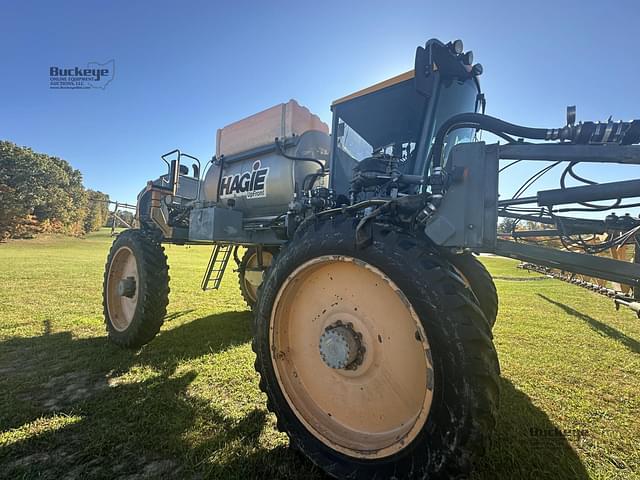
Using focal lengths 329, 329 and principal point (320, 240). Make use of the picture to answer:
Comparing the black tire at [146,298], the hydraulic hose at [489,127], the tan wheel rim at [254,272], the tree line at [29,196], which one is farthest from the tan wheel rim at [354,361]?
the tree line at [29,196]

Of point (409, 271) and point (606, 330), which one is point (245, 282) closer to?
point (409, 271)

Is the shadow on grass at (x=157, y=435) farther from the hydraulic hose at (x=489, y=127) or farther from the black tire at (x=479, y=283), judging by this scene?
the hydraulic hose at (x=489, y=127)

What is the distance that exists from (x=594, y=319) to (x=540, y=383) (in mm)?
4219

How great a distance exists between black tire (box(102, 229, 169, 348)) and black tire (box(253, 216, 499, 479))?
2.74 metres

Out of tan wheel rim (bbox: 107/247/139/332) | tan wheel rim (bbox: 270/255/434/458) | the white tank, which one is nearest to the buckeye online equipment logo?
the white tank

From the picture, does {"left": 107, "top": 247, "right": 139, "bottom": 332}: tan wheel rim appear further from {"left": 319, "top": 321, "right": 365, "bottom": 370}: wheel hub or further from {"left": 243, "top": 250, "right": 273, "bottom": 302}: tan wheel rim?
{"left": 319, "top": 321, "right": 365, "bottom": 370}: wheel hub

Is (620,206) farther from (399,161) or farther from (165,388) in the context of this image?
(165,388)

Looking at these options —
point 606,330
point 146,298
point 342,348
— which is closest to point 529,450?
point 342,348

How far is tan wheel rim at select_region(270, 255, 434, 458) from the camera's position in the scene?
1.79 metres

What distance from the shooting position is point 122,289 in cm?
418

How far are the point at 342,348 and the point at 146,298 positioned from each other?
9.60ft

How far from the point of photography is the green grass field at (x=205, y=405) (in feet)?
6.54

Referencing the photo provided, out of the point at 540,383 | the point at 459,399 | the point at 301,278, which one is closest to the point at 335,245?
the point at 301,278

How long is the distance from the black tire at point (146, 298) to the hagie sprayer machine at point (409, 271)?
86.7 inches
